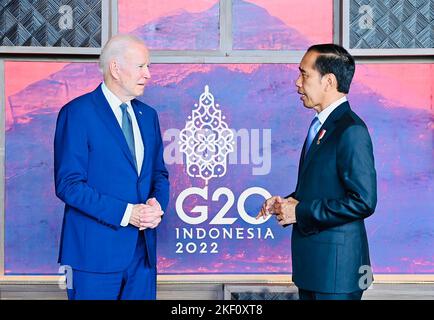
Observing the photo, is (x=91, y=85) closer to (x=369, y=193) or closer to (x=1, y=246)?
(x=1, y=246)

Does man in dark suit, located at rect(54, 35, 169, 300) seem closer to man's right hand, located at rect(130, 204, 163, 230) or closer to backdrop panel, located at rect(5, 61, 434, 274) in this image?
man's right hand, located at rect(130, 204, 163, 230)

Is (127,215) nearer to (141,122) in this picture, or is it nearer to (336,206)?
(141,122)

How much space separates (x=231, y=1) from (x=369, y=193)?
1.96 meters

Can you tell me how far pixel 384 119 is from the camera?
14.9 ft

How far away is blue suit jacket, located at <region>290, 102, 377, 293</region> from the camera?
2930 millimetres

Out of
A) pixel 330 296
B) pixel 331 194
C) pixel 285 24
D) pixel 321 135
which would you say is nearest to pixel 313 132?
pixel 321 135

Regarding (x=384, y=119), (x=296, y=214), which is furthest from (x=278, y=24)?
(x=296, y=214)

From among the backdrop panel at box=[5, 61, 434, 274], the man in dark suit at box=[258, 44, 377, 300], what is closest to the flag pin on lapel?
the man in dark suit at box=[258, 44, 377, 300]

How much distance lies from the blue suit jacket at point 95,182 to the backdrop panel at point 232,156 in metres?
1.29

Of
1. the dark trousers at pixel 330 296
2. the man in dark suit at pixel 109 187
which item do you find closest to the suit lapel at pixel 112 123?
the man in dark suit at pixel 109 187

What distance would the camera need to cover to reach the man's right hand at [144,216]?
3172mm

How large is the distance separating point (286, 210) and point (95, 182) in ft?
2.55

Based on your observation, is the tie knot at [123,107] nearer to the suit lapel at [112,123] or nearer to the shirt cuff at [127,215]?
the suit lapel at [112,123]
